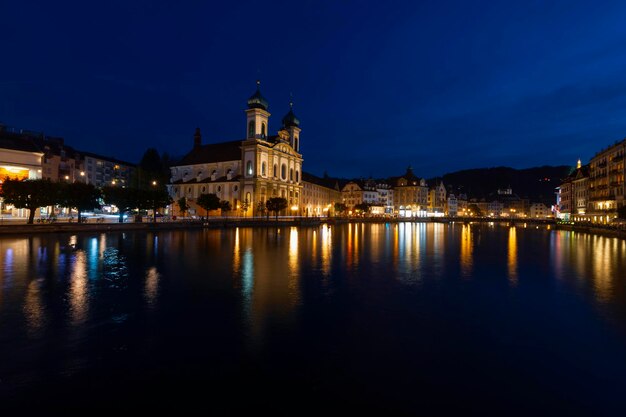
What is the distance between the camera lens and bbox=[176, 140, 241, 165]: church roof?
100 metres

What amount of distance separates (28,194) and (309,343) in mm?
53506

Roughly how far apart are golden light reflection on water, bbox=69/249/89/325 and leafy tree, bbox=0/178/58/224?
34.2 metres

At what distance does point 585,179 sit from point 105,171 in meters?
138

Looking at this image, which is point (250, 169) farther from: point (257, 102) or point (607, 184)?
point (607, 184)

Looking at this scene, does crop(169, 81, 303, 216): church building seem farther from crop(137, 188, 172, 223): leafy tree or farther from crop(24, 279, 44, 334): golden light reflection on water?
crop(24, 279, 44, 334): golden light reflection on water

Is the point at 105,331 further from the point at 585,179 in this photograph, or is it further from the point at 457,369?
the point at 585,179

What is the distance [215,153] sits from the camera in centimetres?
10494

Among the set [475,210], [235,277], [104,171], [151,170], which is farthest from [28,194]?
[475,210]

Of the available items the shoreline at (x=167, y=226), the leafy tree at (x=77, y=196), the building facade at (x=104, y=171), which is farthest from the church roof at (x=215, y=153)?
the leafy tree at (x=77, y=196)

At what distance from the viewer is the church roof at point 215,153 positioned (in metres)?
100

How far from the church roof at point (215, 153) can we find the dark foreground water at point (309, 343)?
82747mm

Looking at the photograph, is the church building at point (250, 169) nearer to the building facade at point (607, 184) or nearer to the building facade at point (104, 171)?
the building facade at point (104, 171)

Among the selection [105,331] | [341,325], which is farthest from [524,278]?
[105,331]

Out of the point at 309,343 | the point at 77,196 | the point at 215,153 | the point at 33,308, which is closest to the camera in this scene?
the point at 309,343
